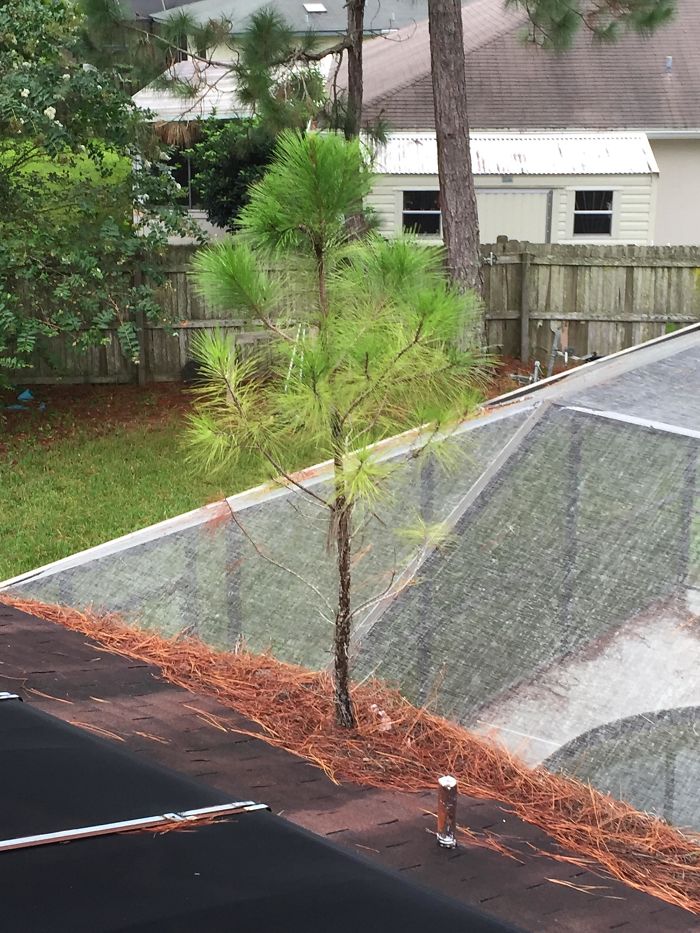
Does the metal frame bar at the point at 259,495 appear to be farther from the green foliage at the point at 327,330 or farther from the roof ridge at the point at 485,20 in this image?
the roof ridge at the point at 485,20

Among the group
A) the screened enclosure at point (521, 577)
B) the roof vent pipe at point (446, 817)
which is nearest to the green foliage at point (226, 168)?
the screened enclosure at point (521, 577)

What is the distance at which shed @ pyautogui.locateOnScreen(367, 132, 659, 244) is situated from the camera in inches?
656

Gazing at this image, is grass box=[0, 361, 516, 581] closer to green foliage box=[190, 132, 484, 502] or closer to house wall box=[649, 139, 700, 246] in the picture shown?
green foliage box=[190, 132, 484, 502]

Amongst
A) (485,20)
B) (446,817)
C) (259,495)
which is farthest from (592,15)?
(446,817)

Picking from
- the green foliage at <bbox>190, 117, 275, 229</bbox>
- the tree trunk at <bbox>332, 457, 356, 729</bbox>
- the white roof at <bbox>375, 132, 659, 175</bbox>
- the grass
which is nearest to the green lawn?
the grass

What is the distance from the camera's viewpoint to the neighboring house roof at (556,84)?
17.6 m

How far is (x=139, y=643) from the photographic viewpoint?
5023 millimetres

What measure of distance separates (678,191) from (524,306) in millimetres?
7090

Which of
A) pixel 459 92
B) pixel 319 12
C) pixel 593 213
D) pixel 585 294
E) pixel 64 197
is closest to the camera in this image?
pixel 459 92

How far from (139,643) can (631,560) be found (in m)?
2.36

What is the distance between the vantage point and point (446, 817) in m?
3.25

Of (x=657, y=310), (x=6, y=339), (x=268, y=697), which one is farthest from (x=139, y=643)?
(x=657, y=310)

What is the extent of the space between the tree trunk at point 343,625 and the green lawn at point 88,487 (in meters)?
2.99

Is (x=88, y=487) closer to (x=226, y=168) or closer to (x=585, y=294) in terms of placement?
(x=226, y=168)
